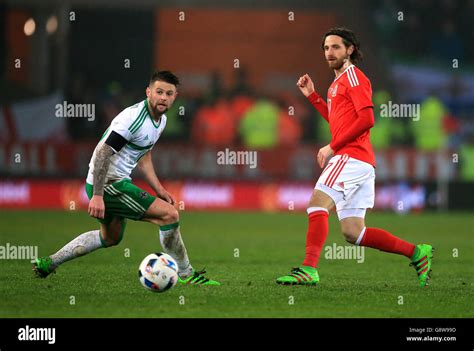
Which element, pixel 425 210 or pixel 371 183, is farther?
pixel 425 210

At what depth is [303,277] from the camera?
8.18 metres

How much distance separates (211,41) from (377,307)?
69.6 feet

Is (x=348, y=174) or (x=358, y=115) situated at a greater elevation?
(x=358, y=115)

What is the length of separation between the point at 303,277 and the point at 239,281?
0.72m

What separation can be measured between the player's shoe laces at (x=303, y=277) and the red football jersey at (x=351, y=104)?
981mm

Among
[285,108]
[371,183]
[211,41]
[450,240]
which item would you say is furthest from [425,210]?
[371,183]

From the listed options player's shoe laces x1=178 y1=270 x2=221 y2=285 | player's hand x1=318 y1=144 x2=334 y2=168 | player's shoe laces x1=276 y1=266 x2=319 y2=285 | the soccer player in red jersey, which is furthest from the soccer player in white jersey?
player's hand x1=318 y1=144 x2=334 y2=168

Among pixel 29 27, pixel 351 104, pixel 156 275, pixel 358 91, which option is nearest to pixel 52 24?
pixel 29 27

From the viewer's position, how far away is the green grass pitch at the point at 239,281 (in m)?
7.00

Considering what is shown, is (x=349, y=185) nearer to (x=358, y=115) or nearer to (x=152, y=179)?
(x=358, y=115)

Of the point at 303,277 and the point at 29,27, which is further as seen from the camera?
the point at 29,27

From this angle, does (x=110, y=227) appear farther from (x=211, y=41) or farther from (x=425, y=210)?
(x=211, y=41)

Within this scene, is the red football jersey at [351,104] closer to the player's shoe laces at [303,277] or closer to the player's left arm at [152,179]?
the player's shoe laces at [303,277]

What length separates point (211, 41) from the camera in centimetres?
2784
